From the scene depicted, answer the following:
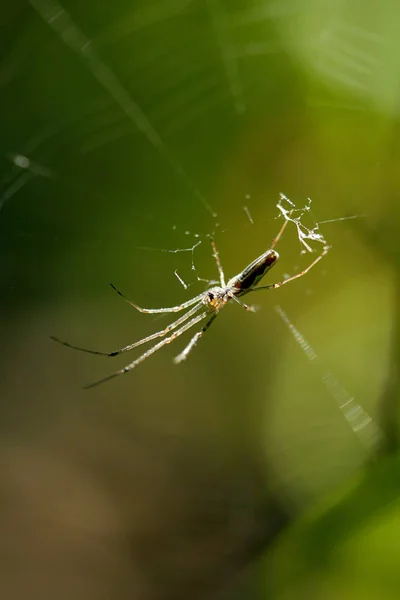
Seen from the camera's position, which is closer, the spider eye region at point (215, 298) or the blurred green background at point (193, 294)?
the blurred green background at point (193, 294)

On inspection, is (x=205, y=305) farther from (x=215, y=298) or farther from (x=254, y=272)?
(x=254, y=272)

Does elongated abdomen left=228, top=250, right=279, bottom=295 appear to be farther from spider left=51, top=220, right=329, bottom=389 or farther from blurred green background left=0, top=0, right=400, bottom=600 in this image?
blurred green background left=0, top=0, right=400, bottom=600

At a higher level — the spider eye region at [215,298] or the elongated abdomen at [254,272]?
the spider eye region at [215,298]

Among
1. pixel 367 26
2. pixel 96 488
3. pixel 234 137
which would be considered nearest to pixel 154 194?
pixel 234 137

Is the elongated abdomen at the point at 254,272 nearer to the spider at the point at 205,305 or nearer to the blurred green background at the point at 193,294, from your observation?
the spider at the point at 205,305

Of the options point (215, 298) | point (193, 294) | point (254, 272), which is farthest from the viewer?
point (193, 294)

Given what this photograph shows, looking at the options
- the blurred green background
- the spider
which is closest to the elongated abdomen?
the spider

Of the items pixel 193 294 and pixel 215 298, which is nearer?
pixel 215 298

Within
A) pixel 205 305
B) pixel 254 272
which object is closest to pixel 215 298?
pixel 205 305

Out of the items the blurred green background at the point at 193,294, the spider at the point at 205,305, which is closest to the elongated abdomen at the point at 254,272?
the spider at the point at 205,305
